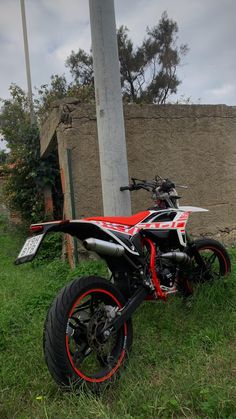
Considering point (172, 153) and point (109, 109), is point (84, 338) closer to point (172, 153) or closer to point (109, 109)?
point (109, 109)

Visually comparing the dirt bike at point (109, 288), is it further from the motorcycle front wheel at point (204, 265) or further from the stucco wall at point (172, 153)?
the stucco wall at point (172, 153)

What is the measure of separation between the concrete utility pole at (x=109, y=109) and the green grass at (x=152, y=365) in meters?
1.12

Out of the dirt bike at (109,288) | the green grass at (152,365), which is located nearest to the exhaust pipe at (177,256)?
the dirt bike at (109,288)

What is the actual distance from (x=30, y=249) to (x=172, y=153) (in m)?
3.38

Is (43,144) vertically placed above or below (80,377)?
above

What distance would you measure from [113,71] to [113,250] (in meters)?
2.06

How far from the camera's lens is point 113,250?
2820 mm

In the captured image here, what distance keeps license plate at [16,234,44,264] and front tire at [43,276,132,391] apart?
0.30 metres

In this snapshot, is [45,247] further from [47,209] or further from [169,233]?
[169,233]

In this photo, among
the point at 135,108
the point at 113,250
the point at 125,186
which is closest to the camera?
the point at 113,250

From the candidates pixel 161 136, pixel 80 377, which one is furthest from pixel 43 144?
pixel 80 377

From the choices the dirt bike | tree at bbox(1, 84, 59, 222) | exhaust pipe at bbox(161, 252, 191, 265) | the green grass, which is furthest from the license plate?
tree at bbox(1, 84, 59, 222)

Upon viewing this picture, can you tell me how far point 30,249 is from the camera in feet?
8.52

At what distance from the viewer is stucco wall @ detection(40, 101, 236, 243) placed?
16.8ft
